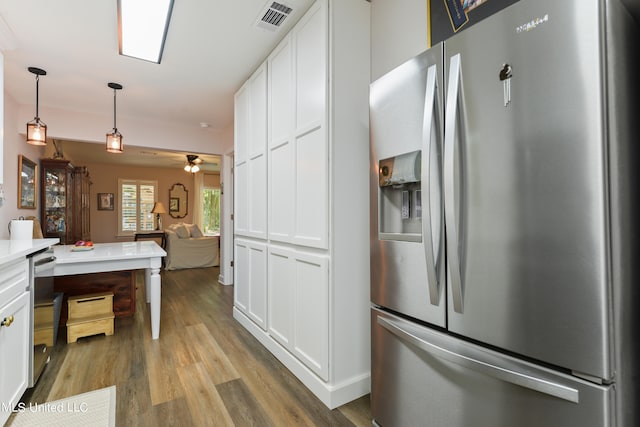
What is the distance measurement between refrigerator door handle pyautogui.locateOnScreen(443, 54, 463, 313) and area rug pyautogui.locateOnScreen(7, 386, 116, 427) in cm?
193

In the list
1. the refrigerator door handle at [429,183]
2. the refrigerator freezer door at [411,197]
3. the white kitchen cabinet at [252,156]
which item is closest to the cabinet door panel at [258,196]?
the white kitchen cabinet at [252,156]

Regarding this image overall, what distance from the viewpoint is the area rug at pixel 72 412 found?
1.72 metres

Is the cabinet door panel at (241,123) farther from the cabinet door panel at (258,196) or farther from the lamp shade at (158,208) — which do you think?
the lamp shade at (158,208)

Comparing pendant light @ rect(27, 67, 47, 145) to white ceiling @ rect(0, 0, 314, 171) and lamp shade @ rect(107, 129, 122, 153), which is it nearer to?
white ceiling @ rect(0, 0, 314, 171)

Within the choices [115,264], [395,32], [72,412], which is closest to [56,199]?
[115,264]

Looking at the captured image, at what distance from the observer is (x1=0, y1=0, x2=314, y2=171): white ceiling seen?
2.19 m

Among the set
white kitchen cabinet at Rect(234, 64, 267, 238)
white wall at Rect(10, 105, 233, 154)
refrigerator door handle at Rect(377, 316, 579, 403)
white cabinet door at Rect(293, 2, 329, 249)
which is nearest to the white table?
white kitchen cabinet at Rect(234, 64, 267, 238)

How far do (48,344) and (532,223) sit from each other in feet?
10.0

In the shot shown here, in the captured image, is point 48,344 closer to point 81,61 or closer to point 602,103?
point 81,61

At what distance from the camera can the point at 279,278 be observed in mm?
2496

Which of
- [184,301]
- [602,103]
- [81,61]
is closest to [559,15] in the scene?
[602,103]

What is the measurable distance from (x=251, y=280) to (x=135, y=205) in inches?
314

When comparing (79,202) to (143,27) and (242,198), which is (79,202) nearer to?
(242,198)

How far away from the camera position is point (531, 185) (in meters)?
0.95
